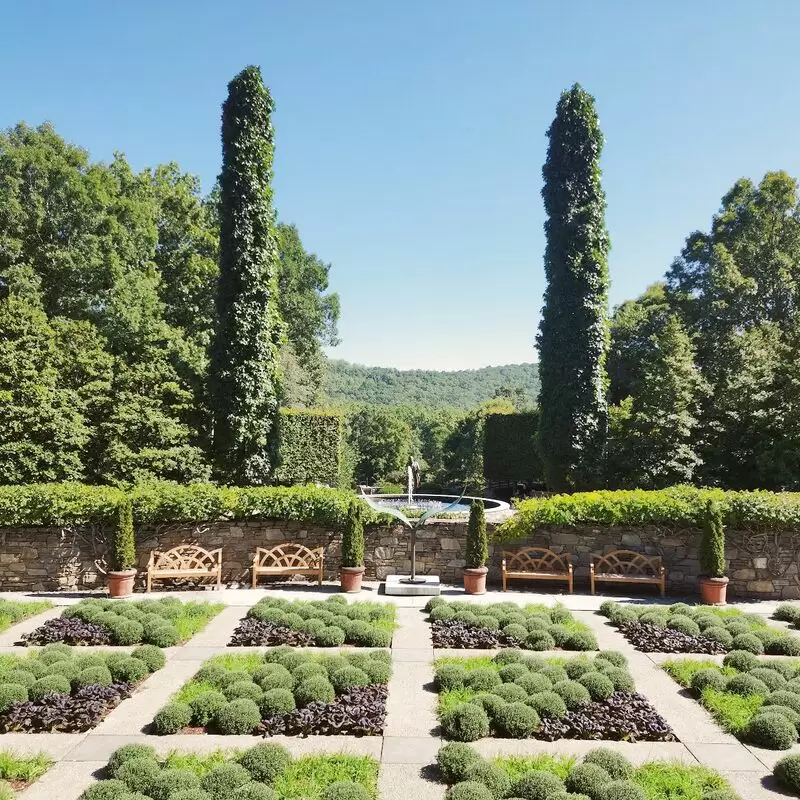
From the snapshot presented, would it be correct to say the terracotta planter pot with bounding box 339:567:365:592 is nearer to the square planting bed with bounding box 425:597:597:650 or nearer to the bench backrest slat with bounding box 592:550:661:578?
the square planting bed with bounding box 425:597:597:650

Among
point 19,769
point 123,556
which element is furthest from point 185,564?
point 19,769

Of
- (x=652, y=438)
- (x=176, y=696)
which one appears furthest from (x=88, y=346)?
(x=652, y=438)

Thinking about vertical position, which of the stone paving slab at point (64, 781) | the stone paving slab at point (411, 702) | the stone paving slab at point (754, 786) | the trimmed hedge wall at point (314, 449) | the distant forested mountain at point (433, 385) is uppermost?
the distant forested mountain at point (433, 385)

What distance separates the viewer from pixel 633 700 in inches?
237

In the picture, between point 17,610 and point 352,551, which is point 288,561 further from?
point 17,610

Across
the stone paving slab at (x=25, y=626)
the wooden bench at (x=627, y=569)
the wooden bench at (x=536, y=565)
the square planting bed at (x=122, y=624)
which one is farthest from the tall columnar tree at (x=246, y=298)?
the wooden bench at (x=627, y=569)

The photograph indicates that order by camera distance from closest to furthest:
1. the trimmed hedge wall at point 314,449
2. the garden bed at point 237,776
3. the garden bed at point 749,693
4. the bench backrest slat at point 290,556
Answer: the garden bed at point 237,776 < the garden bed at point 749,693 < the bench backrest slat at point 290,556 < the trimmed hedge wall at point 314,449

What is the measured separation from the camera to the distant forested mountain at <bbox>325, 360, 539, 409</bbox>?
8462 cm

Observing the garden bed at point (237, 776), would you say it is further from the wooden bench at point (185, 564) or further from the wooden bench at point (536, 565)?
the wooden bench at point (536, 565)

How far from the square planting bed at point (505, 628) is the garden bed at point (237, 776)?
3.33m

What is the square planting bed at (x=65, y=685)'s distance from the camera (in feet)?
18.2

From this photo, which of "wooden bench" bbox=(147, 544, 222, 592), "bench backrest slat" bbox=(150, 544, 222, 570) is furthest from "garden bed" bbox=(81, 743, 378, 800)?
"bench backrest slat" bbox=(150, 544, 222, 570)

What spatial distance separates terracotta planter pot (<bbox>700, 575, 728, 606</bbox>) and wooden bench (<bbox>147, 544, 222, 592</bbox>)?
28.1 ft

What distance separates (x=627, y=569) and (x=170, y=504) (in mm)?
8622
